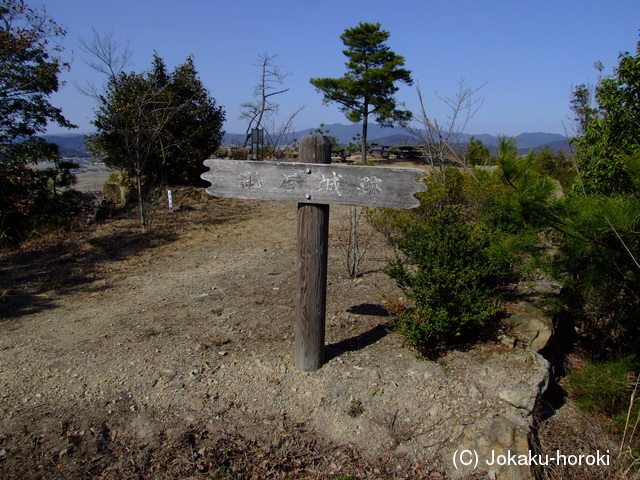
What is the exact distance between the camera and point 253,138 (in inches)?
568

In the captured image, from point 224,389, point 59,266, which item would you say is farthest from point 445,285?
point 59,266

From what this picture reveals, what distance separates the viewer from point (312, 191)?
10.2ft

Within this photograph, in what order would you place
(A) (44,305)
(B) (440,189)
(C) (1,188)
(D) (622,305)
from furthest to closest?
(C) (1,188) < (B) (440,189) < (A) (44,305) < (D) (622,305)

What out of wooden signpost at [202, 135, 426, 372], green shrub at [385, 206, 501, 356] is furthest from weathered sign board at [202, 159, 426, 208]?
green shrub at [385, 206, 501, 356]

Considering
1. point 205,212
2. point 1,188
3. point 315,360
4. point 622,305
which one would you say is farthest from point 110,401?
point 205,212

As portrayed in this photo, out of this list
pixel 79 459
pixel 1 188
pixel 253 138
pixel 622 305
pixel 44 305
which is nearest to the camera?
pixel 79 459

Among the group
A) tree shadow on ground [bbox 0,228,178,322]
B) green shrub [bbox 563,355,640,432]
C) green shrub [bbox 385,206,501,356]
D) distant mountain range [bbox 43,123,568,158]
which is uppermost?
distant mountain range [bbox 43,123,568,158]

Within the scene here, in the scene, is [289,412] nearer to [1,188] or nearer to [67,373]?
[67,373]

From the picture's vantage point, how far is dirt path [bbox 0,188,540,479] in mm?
2746

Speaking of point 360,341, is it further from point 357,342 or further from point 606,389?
point 606,389

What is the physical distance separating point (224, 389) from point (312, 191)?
1586mm

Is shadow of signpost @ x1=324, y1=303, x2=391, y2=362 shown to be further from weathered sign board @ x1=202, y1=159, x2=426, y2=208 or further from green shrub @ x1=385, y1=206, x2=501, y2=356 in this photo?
weathered sign board @ x1=202, y1=159, x2=426, y2=208

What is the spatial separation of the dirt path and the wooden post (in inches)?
6.9

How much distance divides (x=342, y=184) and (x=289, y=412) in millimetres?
1595
